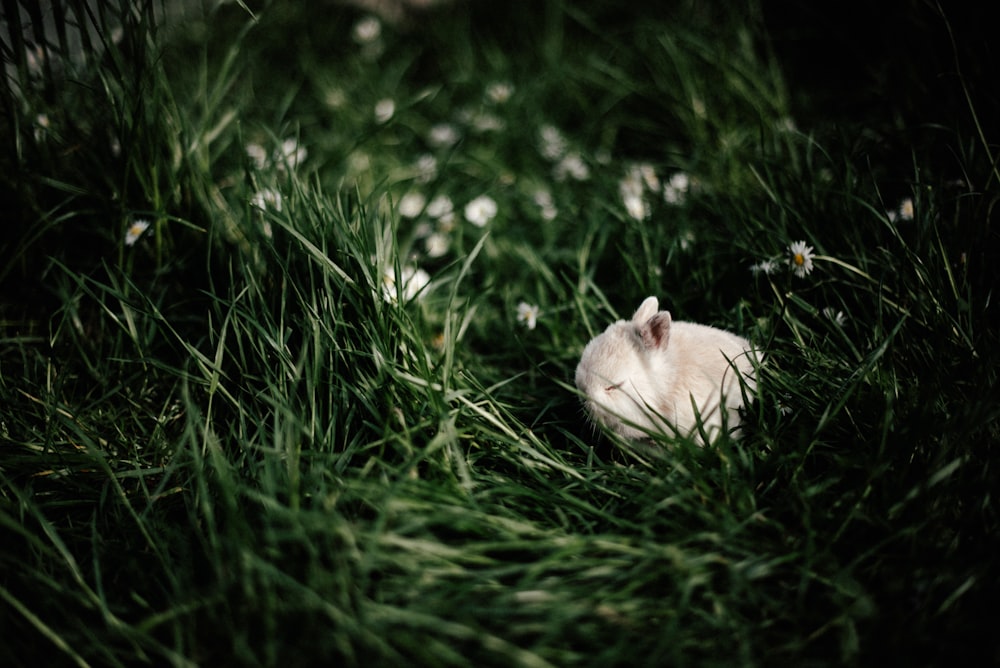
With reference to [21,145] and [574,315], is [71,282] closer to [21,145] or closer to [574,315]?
[21,145]

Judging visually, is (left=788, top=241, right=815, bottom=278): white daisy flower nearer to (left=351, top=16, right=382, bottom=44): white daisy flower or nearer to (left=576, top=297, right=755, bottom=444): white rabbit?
(left=576, top=297, right=755, bottom=444): white rabbit

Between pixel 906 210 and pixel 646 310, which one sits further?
pixel 906 210

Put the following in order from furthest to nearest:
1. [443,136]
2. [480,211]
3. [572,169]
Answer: [443,136], [572,169], [480,211]

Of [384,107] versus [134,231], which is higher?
[384,107]

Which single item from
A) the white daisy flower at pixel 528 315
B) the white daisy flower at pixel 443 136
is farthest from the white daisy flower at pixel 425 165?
the white daisy flower at pixel 528 315

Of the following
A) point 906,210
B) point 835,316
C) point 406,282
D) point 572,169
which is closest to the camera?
point 406,282

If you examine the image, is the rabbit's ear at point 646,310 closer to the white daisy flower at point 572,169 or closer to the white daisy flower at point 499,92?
the white daisy flower at point 572,169

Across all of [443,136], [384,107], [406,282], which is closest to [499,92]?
[443,136]

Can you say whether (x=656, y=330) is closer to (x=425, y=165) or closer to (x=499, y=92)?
(x=425, y=165)
